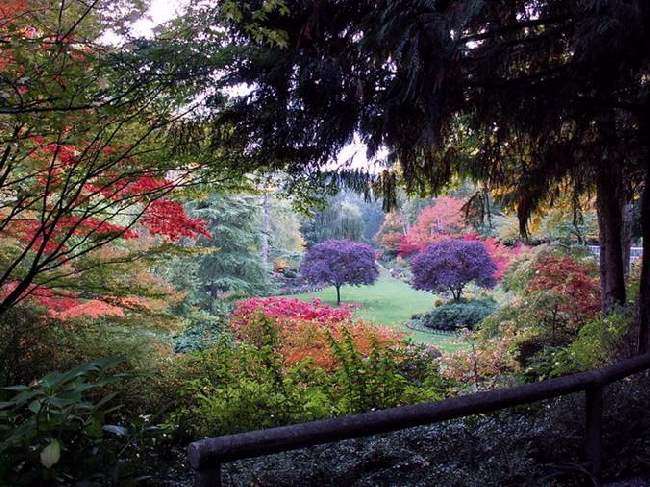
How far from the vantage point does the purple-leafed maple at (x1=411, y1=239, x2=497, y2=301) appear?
575 inches

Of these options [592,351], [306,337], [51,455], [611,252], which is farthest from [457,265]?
[51,455]

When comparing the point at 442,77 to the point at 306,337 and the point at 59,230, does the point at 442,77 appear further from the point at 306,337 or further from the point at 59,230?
the point at 306,337

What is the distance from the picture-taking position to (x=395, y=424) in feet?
5.63

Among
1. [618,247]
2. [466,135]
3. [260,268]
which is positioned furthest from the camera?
[260,268]

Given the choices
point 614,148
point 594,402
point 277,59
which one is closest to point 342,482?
point 594,402

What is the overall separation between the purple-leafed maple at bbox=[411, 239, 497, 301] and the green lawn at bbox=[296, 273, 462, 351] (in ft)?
6.19

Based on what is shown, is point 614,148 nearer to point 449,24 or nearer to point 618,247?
point 449,24

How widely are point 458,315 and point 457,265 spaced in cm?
154

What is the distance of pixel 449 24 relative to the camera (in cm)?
288

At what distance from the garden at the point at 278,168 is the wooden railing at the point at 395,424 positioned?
0.29 meters

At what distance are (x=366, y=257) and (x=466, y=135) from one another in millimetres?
12589

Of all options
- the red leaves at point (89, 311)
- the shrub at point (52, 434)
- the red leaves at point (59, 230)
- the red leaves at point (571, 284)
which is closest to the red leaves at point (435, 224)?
the red leaves at point (571, 284)

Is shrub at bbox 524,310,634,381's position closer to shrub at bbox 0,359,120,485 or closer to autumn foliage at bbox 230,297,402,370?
autumn foliage at bbox 230,297,402,370

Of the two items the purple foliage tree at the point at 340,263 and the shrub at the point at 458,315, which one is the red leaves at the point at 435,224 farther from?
the shrub at the point at 458,315
